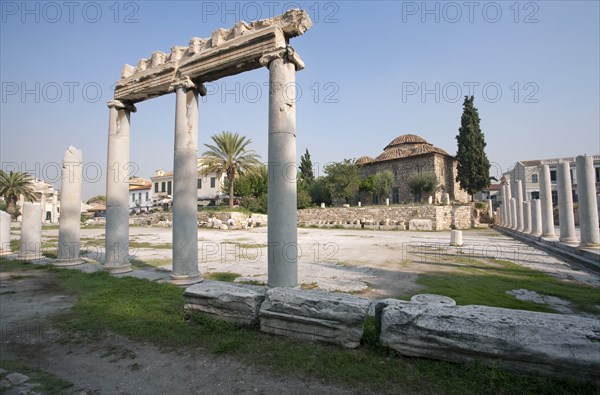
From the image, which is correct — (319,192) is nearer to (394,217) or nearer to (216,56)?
(394,217)

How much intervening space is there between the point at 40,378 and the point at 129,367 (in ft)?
2.65

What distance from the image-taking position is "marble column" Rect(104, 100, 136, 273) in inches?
327

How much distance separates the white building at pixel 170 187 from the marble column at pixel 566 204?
4404 centimetres

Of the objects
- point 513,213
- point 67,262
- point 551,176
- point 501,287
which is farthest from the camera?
point 551,176

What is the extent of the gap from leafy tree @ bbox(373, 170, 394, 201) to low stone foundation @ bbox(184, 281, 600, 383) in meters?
40.3

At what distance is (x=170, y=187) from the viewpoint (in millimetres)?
56031

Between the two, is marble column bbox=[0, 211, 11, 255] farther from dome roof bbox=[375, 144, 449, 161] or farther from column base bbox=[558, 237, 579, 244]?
dome roof bbox=[375, 144, 449, 161]

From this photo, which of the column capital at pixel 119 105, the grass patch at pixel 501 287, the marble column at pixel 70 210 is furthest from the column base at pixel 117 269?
the grass patch at pixel 501 287

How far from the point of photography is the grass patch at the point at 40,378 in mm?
2807

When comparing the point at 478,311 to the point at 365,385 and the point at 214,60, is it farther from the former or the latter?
the point at 214,60

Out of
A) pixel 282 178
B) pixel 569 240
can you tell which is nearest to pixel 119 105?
pixel 282 178

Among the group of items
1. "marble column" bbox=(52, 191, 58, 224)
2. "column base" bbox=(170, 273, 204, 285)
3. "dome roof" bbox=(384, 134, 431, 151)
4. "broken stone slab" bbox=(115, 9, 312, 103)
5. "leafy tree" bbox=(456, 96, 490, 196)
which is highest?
"dome roof" bbox=(384, 134, 431, 151)

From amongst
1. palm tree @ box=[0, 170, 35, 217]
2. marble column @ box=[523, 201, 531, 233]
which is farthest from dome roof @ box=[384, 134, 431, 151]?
palm tree @ box=[0, 170, 35, 217]

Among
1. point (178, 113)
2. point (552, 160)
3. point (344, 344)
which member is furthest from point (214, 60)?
point (552, 160)
